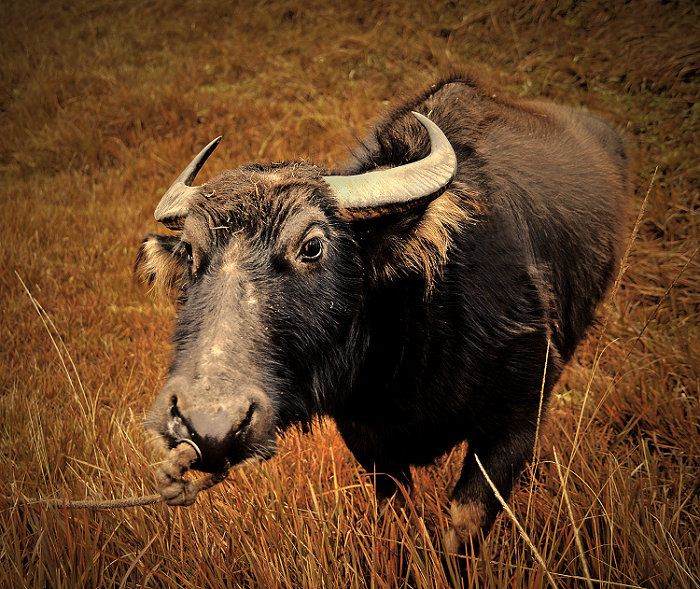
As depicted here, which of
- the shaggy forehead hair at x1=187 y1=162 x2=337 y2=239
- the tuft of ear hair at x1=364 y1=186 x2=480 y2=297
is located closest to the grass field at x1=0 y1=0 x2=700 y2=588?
the tuft of ear hair at x1=364 y1=186 x2=480 y2=297

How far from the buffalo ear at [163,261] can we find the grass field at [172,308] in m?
0.42

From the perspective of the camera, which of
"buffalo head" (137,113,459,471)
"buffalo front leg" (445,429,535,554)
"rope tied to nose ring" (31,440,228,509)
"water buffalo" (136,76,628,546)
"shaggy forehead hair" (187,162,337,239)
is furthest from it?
"buffalo front leg" (445,429,535,554)

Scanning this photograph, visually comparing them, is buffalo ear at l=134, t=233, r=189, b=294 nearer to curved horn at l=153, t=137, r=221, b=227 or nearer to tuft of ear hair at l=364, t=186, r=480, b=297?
curved horn at l=153, t=137, r=221, b=227

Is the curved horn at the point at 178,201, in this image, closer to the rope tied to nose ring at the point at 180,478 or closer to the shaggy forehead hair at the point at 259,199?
the shaggy forehead hair at the point at 259,199

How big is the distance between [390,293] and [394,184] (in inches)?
17.5

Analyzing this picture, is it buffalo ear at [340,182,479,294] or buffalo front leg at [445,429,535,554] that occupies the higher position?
buffalo ear at [340,182,479,294]

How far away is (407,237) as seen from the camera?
194 centimetres

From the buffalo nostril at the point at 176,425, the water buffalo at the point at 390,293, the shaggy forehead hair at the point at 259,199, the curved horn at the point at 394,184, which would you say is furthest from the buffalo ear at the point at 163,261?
the buffalo nostril at the point at 176,425

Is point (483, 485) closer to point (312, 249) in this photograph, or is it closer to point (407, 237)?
point (407, 237)

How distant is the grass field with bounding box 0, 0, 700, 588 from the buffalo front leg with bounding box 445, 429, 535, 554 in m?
0.09

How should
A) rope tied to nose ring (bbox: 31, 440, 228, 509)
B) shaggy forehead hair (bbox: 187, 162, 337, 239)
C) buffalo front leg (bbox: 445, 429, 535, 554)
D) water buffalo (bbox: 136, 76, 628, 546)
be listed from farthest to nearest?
buffalo front leg (bbox: 445, 429, 535, 554), shaggy forehead hair (bbox: 187, 162, 337, 239), water buffalo (bbox: 136, 76, 628, 546), rope tied to nose ring (bbox: 31, 440, 228, 509)

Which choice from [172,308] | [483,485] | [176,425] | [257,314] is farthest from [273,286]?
[172,308]

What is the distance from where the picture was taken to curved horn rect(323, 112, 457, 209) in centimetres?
179

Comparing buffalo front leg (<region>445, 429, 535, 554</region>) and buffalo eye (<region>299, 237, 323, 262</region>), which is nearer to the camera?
buffalo eye (<region>299, 237, 323, 262</region>)
